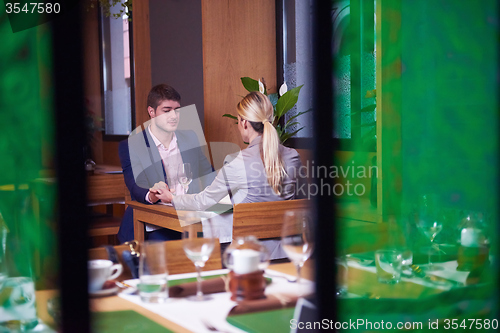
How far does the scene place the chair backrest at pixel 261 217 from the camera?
7.00ft

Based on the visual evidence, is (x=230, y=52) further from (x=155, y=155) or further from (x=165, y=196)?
(x=165, y=196)

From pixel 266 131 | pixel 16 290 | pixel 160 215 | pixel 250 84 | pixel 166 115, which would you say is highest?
pixel 250 84

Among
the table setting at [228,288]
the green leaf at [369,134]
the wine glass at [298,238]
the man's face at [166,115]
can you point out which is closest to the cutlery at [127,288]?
the table setting at [228,288]

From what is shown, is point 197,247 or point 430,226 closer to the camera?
point 197,247

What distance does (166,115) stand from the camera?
3.17 metres

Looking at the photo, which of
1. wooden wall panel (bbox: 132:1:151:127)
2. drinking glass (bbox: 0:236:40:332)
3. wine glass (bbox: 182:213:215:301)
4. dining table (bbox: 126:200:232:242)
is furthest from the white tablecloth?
wooden wall panel (bbox: 132:1:151:127)

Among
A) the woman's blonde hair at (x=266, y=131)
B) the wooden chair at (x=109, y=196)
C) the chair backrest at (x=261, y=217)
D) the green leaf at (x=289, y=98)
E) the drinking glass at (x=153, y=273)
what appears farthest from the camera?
the wooden chair at (x=109, y=196)

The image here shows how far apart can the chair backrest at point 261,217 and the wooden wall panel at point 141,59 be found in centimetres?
246

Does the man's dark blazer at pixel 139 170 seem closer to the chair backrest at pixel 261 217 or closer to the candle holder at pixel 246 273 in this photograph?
the chair backrest at pixel 261 217

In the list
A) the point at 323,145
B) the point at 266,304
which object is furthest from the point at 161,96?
the point at 323,145

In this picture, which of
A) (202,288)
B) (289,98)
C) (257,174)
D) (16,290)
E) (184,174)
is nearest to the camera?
(16,290)

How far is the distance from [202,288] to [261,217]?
1.05m

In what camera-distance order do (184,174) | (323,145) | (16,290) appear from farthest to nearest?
(184,174) < (16,290) < (323,145)

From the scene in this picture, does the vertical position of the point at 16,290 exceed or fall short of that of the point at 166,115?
it falls short
